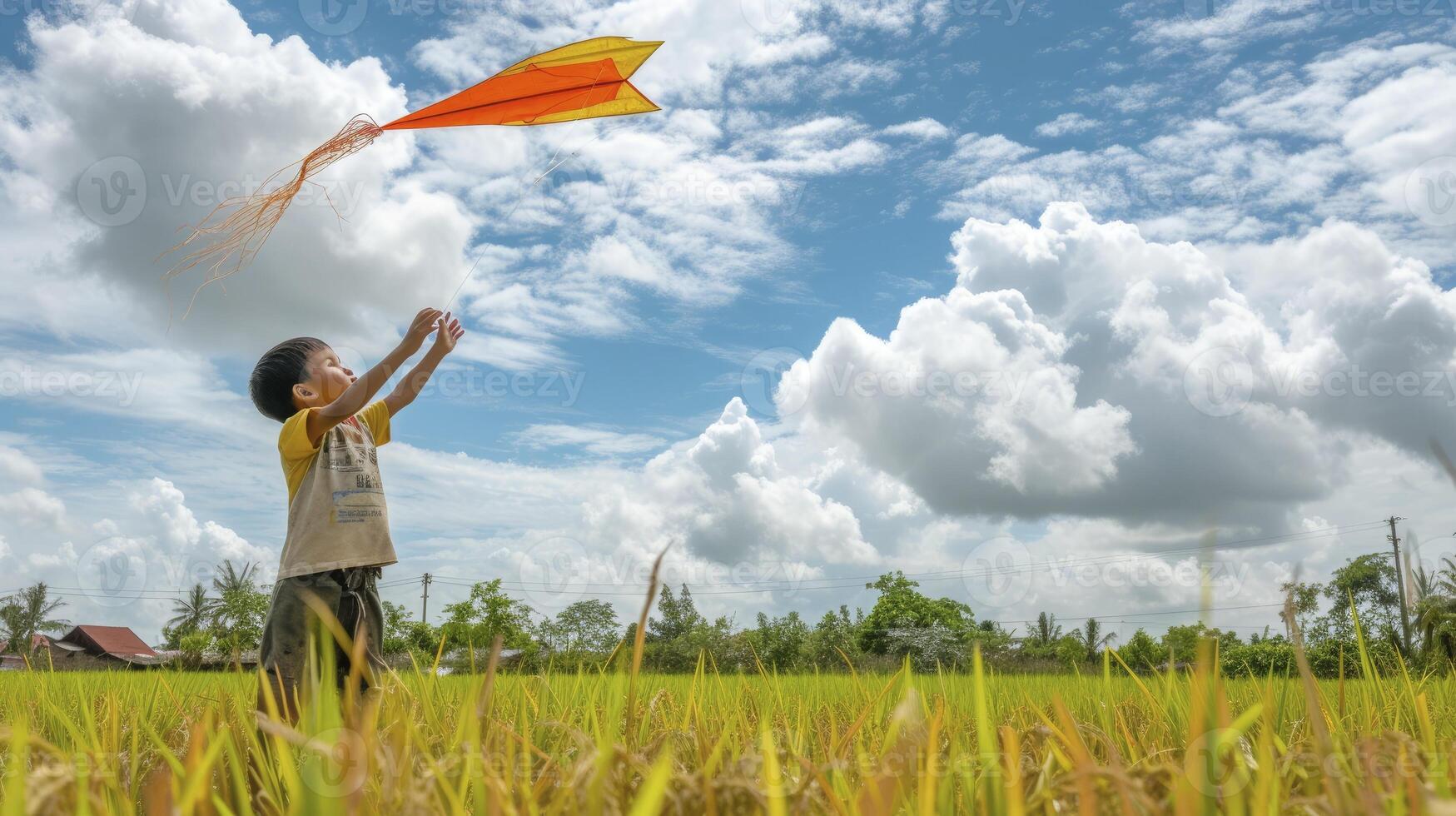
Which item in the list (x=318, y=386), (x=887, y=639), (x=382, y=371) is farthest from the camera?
(x=887, y=639)

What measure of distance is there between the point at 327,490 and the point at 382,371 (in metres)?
0.71

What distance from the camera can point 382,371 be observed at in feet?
11.2

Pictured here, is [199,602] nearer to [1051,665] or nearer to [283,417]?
[1051,665]

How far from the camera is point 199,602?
71812mm

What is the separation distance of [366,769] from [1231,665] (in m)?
30.0

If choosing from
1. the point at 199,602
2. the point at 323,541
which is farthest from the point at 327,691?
the point at 199,602

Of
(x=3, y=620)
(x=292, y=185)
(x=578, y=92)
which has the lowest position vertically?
→ (x=3, y=620)

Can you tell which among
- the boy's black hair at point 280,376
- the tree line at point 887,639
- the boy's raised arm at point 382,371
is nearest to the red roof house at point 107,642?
the tree line at point 887,639
